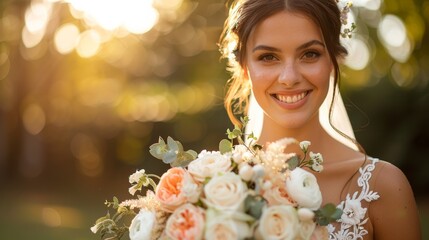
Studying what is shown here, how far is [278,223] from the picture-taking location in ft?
9.25

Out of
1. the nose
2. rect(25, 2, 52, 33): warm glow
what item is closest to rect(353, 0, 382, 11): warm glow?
rect(25, 2, 52, 33): warm glow

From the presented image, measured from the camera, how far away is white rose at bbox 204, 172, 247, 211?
2.80 m

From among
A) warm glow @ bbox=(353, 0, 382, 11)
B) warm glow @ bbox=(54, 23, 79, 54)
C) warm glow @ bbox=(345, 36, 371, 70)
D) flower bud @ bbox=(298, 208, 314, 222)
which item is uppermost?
warm glow @ bbox=(54, 23, 79, 54)

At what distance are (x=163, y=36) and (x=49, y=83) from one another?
416 cm

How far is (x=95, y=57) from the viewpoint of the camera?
28.7m

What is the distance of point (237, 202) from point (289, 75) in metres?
1.15

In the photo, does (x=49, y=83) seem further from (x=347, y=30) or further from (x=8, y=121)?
(x=347, y=30)

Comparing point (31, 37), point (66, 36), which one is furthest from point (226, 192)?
point (31, 37)

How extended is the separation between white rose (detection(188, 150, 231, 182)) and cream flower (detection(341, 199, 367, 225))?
1.20 m

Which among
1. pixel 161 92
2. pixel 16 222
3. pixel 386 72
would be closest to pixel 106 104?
pixel 161 92

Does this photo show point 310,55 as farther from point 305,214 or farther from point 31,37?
point 31,37

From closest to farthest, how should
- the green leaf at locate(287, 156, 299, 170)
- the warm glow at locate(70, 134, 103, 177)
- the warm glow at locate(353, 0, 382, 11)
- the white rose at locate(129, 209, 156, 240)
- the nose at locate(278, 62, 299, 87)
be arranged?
the white rose at locate(129, 209, 156, 240)
the green leaf at locate(287, 156, 299, 170)
the nose at locate(278, 62, 299, 87)
the warm glow at locate(353, 0, 382, 11)
the warm glow at locate(70, 134, 103, 177)

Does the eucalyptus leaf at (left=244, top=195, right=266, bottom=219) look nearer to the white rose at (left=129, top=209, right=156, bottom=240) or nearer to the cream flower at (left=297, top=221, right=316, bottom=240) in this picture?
the cream flower at (left=297, top=221, right=316, bottom=240)

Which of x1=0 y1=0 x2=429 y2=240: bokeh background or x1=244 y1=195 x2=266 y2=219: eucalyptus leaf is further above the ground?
x1=0 y1=0 x2=429 y2=240: bokeh background
